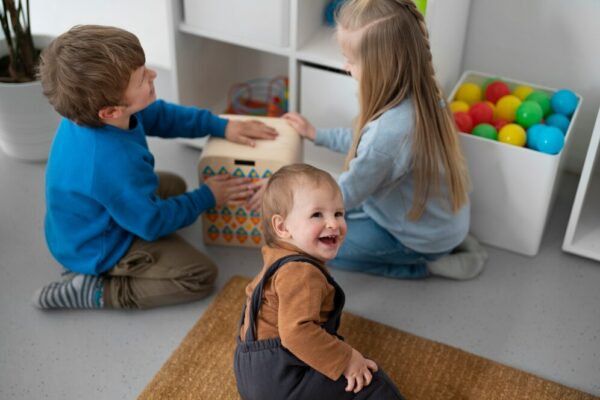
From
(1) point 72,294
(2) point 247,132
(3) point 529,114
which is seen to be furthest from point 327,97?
(1) point 72,294

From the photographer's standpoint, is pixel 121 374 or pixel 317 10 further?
pixel 317 10

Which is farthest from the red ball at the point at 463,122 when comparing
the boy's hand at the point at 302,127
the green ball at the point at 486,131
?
the boy's hand at the point at 302,127

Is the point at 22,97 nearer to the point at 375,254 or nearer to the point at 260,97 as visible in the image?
the point at 260,97

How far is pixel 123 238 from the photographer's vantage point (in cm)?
161

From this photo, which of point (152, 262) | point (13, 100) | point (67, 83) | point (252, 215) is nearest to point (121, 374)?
point (152, 262)

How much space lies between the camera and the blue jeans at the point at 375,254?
168 cm

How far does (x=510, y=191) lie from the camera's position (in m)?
1.70

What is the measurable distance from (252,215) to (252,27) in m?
0.46

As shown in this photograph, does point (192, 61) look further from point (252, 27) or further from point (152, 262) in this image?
point (152, 262)

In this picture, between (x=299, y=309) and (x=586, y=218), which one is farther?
(x=586, y=218)

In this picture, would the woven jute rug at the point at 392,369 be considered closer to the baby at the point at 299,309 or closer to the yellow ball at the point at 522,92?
the baby at the point at 299,309

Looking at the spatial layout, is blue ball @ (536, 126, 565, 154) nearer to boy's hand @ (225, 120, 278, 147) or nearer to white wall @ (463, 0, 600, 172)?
white wall @ (463, 0, 600, 172)

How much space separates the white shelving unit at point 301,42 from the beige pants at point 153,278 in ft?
1.72

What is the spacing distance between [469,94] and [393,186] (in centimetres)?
41
